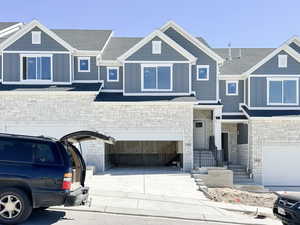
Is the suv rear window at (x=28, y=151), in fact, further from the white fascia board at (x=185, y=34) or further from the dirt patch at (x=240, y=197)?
the white fascia board at (x=185, y=34)

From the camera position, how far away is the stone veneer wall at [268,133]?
2195cm

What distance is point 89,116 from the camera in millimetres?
21047

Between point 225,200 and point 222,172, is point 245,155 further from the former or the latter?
point 225,200

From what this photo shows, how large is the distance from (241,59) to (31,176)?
21.0 metres

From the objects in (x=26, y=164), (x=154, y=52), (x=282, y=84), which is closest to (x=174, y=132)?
(x=154, y=52)

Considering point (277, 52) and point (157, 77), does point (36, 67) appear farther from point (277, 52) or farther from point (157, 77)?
point (277, 52)

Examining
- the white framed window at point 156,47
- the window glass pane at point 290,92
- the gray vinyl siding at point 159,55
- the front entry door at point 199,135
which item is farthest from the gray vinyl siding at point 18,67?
the window glass pane at point 290,92

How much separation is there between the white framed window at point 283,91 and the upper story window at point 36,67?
13.6 m

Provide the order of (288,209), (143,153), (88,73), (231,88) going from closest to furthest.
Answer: (288,209) → (88,73) → (231,88) → (143,153)

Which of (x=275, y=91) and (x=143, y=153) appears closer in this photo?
(x=275, y=91)

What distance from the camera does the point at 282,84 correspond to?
23.0m

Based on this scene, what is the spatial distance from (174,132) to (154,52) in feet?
16.5

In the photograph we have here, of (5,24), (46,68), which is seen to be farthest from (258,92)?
(5,24)

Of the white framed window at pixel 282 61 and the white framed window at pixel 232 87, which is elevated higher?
the white framed window at pixel 282 61
